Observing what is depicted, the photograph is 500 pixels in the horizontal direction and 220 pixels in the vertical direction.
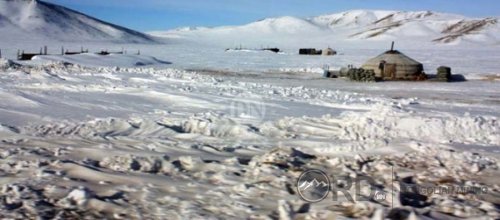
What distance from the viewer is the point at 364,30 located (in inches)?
4183

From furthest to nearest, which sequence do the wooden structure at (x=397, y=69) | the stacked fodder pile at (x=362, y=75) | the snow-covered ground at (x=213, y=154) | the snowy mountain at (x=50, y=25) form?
the snowy mountain at (x=50, y=25) → the wooden structure at (x=397, y=69) → the stacked fodder pile at (x=362, y=75) → the snow-covered ground at (x=213, y=154)

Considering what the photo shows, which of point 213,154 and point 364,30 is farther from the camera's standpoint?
point 364,30

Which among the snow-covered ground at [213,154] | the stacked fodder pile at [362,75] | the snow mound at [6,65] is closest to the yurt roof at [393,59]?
the stacked fodder pile at [362,75]

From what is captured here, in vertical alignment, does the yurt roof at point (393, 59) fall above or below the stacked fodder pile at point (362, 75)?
above

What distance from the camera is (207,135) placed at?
6848mm

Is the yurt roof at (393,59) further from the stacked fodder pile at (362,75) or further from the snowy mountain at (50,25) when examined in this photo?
the snowy mountain at (50,25)

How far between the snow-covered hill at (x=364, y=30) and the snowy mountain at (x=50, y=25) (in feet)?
63.5

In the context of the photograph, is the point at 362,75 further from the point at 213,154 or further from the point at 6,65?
the point at 213,154

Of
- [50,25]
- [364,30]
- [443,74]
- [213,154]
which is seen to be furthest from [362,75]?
[364,30]

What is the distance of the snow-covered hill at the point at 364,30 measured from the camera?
81.5 m

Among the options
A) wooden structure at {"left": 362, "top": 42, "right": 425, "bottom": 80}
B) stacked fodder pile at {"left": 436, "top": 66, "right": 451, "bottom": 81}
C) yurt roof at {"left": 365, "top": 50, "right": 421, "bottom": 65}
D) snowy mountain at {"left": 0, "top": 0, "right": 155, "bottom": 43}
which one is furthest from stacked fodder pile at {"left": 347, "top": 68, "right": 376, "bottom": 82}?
snowy mountain at {"left": 0, "top": 0, "right": 155, "bottom": 43}

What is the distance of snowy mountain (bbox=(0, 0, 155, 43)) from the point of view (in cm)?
7094

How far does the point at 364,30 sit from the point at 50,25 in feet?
191

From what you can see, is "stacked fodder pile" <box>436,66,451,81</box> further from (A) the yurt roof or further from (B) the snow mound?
(B) the snow mound
